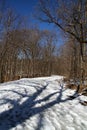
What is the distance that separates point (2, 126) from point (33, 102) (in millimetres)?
3601

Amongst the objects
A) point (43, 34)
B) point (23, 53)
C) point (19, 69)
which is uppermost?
point (43, 34)

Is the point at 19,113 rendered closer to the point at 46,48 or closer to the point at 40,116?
the point at 40,116

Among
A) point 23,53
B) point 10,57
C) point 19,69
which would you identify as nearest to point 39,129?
point 10,57

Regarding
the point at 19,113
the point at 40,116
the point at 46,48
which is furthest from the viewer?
the point at 46,48

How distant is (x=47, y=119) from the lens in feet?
21.9

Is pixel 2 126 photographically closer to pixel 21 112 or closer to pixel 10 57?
pixel 21 112

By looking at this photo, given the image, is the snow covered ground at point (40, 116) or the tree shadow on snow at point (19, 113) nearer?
the snow covered ground at point (40, 116)

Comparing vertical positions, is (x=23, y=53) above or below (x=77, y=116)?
above

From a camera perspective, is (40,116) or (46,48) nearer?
(40,116)

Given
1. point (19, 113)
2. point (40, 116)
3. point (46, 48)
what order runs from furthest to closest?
point (46, 48)
point (19, 113)
point (40, 116)

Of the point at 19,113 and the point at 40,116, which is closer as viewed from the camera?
the point at 40,116

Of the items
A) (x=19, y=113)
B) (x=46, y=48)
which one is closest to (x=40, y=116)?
(x=19, y=113)

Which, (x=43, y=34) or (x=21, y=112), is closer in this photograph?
(x=21, y=112)

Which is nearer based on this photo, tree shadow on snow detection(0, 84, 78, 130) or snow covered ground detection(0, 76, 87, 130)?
snow covered ground detection(0, 76, 87, 130)
